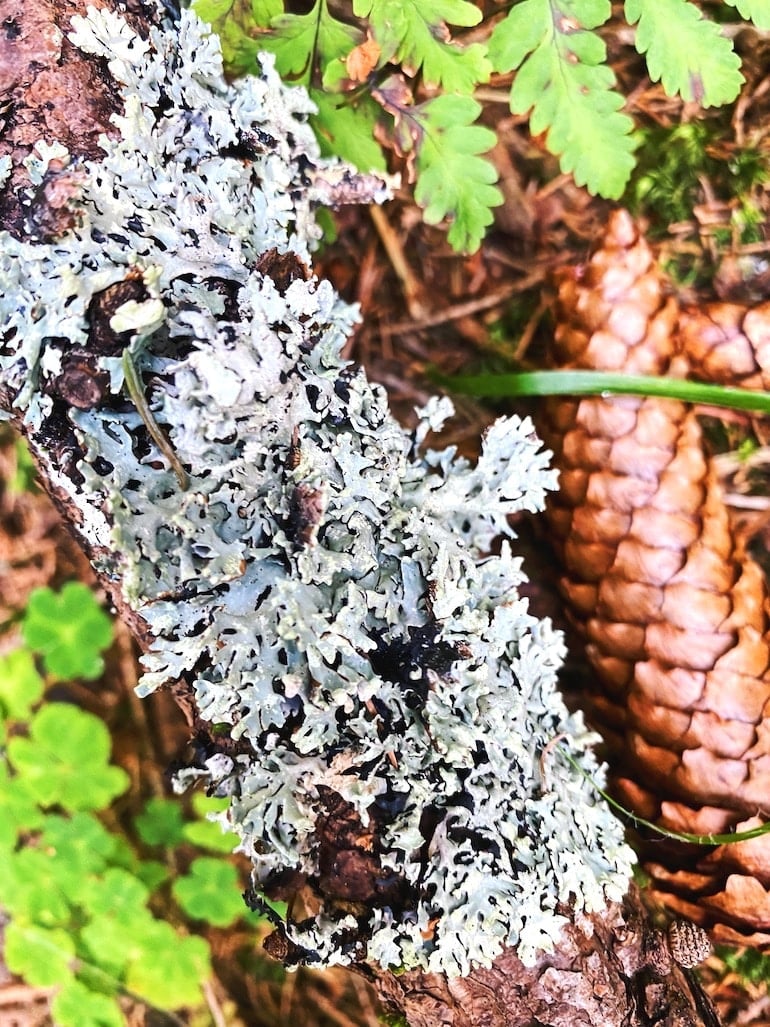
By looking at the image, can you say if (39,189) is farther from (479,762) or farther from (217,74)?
(479,762)

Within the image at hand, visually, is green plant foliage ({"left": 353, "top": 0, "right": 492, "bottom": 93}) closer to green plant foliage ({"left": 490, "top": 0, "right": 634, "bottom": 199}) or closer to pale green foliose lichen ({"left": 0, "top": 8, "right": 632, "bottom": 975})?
green plant foliage ({"left": 490, "top": 0, "right": 634, "bottom": 199})

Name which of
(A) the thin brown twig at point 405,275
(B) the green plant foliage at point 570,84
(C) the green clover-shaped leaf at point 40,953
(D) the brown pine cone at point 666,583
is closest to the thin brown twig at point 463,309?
(A) the thin brown twig at point 405,275

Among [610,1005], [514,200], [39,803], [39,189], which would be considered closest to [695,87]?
[514,200]

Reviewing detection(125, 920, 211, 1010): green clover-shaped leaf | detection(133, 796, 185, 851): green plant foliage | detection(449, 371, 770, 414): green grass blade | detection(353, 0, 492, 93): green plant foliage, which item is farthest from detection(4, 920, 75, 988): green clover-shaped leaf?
detection(353, 0, 492, 93): green plant foliage

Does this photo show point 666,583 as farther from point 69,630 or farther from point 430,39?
point 69,630

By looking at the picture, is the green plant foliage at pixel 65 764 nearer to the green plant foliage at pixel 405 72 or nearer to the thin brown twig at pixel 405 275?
the thin brown twig at pixel 405 275
